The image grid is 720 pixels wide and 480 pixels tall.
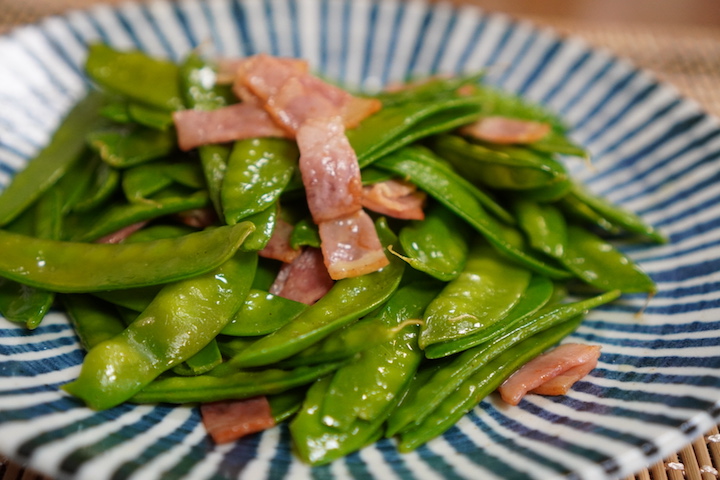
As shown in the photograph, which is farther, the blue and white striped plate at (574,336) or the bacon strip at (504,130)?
the bacon strip at (504,130)

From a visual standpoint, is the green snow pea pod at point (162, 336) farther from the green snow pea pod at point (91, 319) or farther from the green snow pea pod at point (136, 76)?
the green snow pea pod at point (136, 76)

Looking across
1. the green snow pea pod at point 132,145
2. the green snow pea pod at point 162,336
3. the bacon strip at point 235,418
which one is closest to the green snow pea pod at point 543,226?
the green snow pea pod at point 162,336

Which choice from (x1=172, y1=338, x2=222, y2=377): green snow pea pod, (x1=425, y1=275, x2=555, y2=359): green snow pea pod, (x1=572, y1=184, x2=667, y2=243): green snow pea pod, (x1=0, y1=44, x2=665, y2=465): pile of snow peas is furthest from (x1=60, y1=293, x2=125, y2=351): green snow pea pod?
(x1=572, y1=184, x2=667, y2=243): green snow pea pod

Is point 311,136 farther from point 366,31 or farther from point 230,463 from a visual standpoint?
point 366,31

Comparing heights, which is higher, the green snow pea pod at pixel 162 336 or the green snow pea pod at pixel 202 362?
the green snow pea pod at pixel 162 336

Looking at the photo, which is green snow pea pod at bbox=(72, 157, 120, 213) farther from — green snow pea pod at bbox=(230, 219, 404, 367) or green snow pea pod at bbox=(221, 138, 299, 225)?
green snow pea pod at bbox=(230, 219, 404, 367)

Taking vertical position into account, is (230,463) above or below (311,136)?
below

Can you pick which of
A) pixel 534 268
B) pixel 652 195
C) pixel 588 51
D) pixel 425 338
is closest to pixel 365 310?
pixel 425 338
